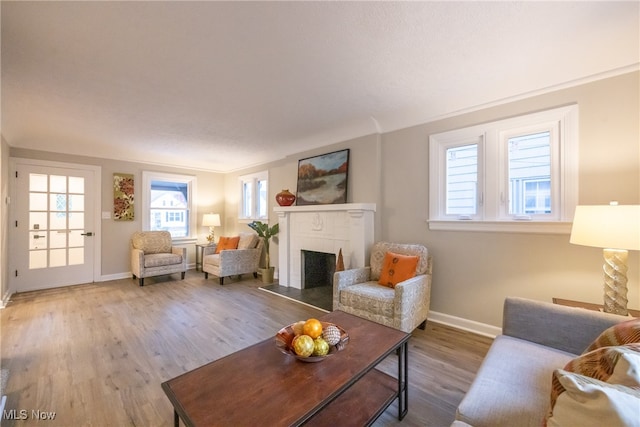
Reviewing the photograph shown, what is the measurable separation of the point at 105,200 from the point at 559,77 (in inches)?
255

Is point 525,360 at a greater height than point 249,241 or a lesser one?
lesser

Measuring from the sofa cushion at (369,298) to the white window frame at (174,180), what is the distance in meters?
4.41

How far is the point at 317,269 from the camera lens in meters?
4.26

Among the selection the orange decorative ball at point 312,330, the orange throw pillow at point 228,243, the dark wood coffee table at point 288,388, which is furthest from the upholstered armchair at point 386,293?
the orange throw pillow at point 228,243

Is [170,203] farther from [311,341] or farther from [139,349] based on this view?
[311,341]

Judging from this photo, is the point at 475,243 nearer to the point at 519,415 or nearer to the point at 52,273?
the point at 519,415

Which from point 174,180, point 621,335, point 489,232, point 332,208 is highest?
point 174,180

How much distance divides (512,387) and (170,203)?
240 inches

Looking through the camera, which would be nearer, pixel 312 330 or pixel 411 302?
pixel 312 330

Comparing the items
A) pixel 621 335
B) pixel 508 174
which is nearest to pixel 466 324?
pixel 508 174

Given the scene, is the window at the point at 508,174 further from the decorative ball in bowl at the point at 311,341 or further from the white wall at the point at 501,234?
the decorative ball in bowl at the point at 311,341

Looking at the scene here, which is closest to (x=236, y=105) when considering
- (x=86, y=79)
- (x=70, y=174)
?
(x=86, y=79)

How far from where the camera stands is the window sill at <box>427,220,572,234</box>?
7.24 feet

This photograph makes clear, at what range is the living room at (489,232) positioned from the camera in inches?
78.4
